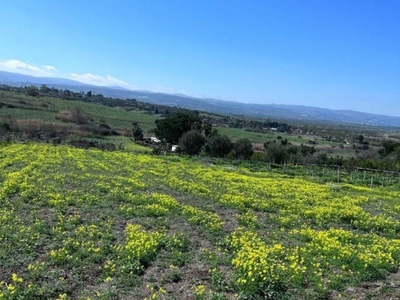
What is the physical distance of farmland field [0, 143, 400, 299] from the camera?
10461mm

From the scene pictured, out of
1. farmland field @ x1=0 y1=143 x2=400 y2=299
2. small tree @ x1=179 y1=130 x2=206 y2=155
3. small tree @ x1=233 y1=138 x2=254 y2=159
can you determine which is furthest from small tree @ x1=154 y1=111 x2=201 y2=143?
farmland field @ x1=0 y1=143 x2=400 y2=299

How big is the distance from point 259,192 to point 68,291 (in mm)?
18934

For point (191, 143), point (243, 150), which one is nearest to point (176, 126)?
point (191, 143)

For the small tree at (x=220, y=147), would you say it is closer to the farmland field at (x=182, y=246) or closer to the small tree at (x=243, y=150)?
the small tree at (x=243, y=150)

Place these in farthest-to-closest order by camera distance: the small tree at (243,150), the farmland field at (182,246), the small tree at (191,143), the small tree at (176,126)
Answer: the small tree at (176,126) → the small tree at (191,143) → the small tree at (243,150) → the farmland field at (182,246)

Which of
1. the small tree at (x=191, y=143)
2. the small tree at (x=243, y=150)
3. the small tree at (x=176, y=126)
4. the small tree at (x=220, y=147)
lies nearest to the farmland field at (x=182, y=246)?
the small tree at (x=243, y=150)

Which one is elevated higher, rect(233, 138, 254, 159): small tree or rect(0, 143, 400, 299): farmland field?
rect(0, 143, 400, 299): farmland field

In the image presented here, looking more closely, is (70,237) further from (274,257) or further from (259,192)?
(259,192)

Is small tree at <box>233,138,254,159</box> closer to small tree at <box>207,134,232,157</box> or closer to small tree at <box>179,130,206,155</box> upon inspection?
small tree at <box>207,134,232,157</box>

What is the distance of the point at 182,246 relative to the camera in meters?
13.7

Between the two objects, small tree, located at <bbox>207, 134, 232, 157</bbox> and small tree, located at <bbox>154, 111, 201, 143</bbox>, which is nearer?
small tree, located at <bbox>207, 134, 232, 157</bbox>

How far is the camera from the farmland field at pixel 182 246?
10.5 metres

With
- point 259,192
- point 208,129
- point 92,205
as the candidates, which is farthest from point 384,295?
point 208,129

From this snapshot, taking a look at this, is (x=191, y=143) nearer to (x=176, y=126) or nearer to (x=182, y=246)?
(x=176, y=126)
